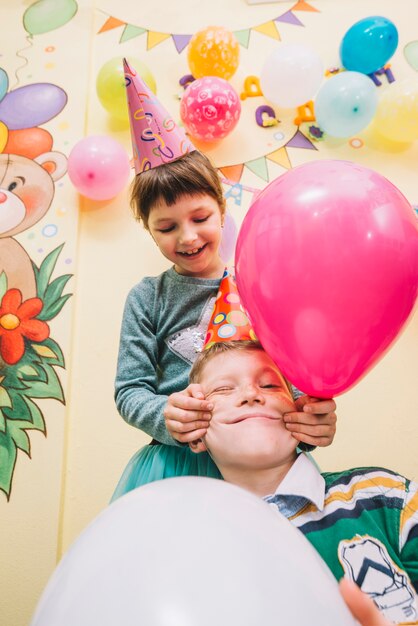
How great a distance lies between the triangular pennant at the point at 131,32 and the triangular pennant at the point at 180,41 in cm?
15

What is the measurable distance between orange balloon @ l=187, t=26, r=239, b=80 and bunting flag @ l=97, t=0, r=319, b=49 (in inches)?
11.9

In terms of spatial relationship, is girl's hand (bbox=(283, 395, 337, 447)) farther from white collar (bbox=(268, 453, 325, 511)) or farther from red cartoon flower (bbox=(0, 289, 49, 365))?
red cartoon flower (bbox=(0, 289, 49, 365))

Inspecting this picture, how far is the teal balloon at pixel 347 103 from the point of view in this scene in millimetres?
1517

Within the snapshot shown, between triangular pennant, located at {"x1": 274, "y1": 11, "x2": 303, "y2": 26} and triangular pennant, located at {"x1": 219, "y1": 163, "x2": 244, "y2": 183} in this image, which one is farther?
triangular pennant, located at {"x1": 274, "y1": 11, "x2": 303, "y2": 26}

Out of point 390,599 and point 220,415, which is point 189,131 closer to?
point 220,415

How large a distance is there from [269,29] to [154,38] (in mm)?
490

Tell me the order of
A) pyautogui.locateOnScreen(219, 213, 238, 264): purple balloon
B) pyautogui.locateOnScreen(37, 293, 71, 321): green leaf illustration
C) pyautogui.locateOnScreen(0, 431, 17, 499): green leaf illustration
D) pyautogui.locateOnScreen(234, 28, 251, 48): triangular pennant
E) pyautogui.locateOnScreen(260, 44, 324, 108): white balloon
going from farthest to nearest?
pyautogui.locateOnScreen(234, 28, 251, 48): triangular pennant, pyautogui.locateOnScreen(260, 44, 324, 108): white balloon, pyautogui.locateOnScreen(37, 293, 71, 321): green leaf illustration, pyautogui.locateOnScreen(219, 213, 238, 264): purple balloon, pyautogui.locateOnScreen(0, 431, 17, 499): green leaf illustration

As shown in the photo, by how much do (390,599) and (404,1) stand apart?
2.31m

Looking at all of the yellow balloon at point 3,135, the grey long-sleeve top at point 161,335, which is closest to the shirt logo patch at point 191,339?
the grey long-sleeve top at point 161,335

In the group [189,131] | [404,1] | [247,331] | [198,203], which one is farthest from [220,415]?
[404,1]

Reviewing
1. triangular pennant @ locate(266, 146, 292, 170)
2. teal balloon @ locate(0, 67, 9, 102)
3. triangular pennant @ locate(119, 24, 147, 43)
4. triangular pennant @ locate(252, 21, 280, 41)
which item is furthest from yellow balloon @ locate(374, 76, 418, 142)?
teal balloon @ locate(0, 67, 9, 102)

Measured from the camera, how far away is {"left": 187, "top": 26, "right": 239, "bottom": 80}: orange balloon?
169 cm

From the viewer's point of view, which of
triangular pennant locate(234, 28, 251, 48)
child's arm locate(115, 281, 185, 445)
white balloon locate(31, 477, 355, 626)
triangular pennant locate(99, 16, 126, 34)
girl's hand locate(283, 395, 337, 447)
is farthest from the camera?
triangular pennant locate(99, 16, 126, 34)

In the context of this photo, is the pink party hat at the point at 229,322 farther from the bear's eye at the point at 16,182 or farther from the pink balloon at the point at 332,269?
the bear's eye at the point at 16,182
